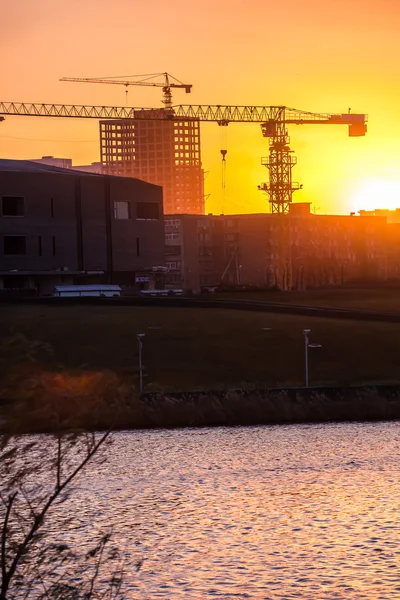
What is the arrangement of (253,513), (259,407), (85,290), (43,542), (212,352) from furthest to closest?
(85,290) → (212,352) → (259,407) → (253,513) → (43,542)

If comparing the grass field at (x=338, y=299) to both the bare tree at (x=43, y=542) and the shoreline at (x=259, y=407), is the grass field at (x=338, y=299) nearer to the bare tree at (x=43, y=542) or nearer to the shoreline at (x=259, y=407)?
the shoreline at (x=259, y=407)

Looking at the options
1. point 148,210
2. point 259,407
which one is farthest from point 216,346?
point 148,210

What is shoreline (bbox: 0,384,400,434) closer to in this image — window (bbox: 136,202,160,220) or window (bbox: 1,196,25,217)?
window (bbox: 1,196,25,217)

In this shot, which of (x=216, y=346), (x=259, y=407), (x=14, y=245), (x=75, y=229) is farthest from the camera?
(x=75, y=229)

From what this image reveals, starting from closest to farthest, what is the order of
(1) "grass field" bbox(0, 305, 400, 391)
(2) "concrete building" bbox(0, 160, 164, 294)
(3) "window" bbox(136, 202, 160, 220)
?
1. (1) "grass field" bbox(0, 305, 400, 391)
2. (2) "concrete building" bbox(0, 160, 164, 294)
3. (3) "window" bbox(136, 202, 160, 220)

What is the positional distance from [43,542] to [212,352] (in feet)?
121

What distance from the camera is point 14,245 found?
386ft

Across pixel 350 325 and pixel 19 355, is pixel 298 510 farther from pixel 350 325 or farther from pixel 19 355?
pixel 350 325

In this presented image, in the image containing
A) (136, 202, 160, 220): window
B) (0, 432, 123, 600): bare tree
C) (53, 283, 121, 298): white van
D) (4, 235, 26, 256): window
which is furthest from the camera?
(136, 202, 160, 220): window

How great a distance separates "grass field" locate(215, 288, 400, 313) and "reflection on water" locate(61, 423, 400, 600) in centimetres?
4334

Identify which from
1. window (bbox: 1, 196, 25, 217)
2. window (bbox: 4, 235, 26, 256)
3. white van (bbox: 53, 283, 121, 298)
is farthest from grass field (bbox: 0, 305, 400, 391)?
window (bbox: 1, 196, 25, 217)

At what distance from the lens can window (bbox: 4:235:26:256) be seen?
117062mm

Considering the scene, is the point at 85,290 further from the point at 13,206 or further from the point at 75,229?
the point at 13,206

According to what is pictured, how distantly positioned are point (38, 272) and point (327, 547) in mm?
91616
